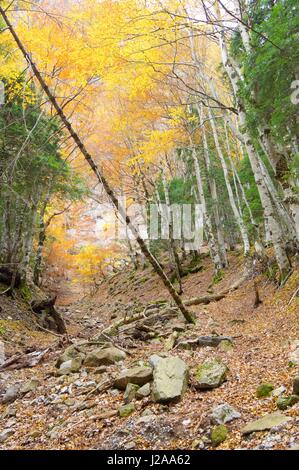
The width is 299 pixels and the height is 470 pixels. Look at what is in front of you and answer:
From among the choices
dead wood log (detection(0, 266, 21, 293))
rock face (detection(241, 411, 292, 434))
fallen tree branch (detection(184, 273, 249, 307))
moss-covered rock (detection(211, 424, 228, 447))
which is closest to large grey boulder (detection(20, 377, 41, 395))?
moss-covered rock (detection(211, 424, 228, 447))

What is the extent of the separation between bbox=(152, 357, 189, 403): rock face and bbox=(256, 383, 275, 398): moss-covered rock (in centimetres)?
87

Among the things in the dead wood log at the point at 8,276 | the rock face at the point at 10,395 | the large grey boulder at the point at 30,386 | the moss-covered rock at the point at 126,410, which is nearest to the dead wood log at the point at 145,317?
the large grey boulder at the point at 30,386

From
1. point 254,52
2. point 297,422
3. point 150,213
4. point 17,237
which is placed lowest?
point 297,422


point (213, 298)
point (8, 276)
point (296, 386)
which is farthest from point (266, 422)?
point (8, 276)

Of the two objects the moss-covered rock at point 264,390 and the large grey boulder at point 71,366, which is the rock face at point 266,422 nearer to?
the moss-covered rock at point 264,390

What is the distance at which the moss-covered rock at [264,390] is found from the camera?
3373 mm

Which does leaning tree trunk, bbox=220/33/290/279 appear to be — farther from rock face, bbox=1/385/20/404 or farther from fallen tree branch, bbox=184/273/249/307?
rock face, bbox=1/385/20/404

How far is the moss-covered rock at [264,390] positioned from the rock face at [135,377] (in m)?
1.43

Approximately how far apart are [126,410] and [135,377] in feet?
2.11
